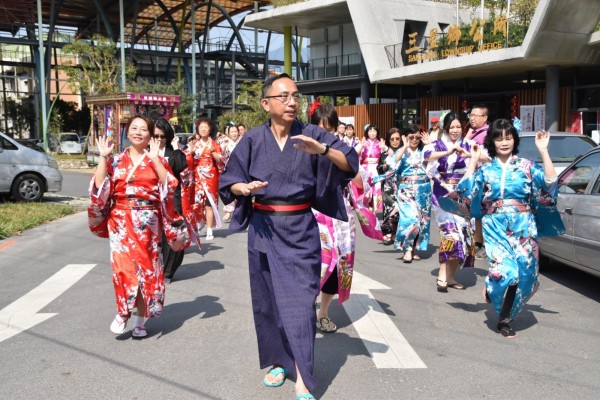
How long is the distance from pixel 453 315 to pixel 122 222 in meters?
2.96

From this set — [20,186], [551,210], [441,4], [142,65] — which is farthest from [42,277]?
[142,65]

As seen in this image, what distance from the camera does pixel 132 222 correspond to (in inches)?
188

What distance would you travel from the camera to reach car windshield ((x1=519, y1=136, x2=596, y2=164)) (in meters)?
10.0

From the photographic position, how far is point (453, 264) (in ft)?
21.0

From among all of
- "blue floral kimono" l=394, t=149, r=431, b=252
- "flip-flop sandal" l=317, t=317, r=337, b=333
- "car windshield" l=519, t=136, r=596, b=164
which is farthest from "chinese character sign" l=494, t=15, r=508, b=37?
"flip-flop sandal" l=317, t=317, r=337, b=333

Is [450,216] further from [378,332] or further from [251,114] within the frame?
[251,114]

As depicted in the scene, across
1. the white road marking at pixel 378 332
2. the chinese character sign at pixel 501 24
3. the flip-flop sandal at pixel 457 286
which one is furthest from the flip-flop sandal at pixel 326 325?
the chinese character sign at pixel 501 24

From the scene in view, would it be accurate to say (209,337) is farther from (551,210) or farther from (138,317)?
(551,210)

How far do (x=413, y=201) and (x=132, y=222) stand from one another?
4.04 meters

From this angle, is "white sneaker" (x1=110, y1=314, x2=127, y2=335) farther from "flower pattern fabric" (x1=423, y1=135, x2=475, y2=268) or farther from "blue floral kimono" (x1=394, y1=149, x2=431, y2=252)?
"blue floral kimono" (x1=394, y1=149, x2=431, y2=252)

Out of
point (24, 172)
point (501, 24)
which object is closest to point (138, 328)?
point (24, 172)

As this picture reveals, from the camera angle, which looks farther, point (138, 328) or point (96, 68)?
point (96, 68)

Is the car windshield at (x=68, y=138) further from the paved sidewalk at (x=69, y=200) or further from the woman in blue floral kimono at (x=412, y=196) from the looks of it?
the woman in blue floral kimono at (x=412, y=196)

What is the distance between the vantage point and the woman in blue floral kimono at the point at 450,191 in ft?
20.5
